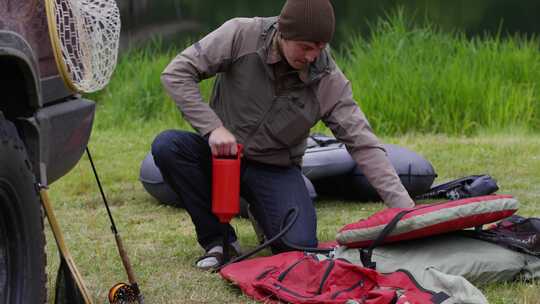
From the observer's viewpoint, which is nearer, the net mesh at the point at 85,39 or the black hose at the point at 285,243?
the net mesh at the point at 85,39

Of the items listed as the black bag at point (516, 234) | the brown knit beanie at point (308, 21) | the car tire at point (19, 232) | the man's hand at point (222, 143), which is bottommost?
the black bag at point (516, 234)

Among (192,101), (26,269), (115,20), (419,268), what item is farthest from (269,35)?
(26,269)

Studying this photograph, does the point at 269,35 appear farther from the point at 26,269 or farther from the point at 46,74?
the point at 26,269

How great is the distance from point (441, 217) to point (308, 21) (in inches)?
34.5

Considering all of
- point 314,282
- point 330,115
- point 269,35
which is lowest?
point 314,282

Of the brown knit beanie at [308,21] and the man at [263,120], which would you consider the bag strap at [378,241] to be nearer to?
the man at [263,120]

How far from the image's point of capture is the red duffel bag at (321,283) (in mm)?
3225

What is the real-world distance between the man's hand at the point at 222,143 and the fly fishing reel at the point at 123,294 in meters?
Answer: 0.65

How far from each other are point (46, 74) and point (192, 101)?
3.06 ft

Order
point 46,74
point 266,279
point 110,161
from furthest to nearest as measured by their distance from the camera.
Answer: point 110,161, point 266,279, point 46,74

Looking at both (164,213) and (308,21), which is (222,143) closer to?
(308,21)

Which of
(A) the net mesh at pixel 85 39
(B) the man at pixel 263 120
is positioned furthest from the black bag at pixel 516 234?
(A) the net mesh at pixel 85 39

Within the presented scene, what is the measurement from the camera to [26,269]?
278 cm

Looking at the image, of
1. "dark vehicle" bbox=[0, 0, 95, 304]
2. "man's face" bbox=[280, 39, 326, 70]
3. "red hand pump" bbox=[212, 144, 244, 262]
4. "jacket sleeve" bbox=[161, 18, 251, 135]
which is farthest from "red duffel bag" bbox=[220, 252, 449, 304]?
"dark vehicle" bbox=[0, 0, 95, 304]
